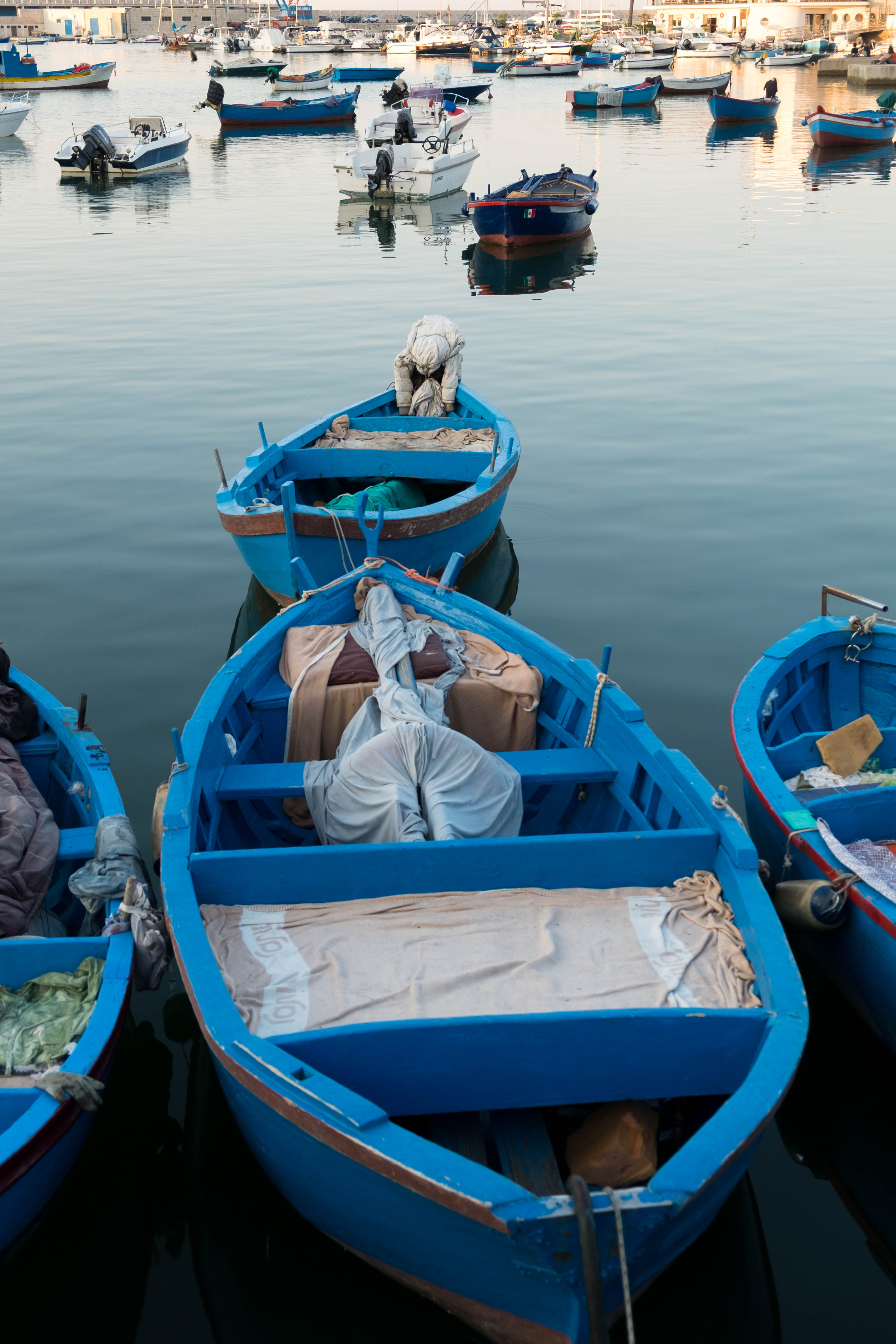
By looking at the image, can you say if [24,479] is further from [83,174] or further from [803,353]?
[83,174]

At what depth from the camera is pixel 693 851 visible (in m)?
4.89

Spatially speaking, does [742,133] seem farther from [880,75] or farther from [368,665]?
[368,665]

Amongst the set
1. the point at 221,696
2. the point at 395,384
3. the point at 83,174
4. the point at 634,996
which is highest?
the point at 83,174

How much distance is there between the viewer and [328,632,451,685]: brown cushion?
6.57m

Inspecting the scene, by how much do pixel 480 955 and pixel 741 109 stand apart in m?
58.2

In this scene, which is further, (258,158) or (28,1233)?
(258,158)

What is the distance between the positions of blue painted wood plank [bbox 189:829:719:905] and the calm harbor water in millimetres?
1300

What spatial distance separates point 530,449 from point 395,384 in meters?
2.71

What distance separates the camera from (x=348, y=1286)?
429cm

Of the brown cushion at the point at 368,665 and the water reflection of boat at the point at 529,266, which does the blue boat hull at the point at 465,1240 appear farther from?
the water reflection of boat at the point at 529,266

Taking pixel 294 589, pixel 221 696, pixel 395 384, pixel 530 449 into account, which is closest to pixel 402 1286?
pixel 221 696

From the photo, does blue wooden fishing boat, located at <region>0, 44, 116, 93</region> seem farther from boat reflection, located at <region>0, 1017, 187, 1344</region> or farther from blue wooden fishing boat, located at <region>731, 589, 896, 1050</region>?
boat reflection, located at <region>0, 1017, 187, 1344</region>

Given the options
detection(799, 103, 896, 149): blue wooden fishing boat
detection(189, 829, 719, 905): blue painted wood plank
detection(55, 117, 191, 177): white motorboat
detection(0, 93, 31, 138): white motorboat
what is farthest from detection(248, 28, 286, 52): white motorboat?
detection(189, 829, 719, 905): blue painted wood plank

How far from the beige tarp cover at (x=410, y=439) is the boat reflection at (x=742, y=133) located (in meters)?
42.2
